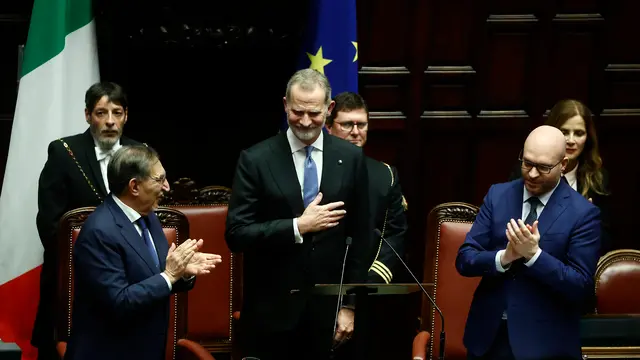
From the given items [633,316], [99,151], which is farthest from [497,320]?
[99,151]

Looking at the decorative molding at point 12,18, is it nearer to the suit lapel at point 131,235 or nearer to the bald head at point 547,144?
the suit lapel at point 131,235

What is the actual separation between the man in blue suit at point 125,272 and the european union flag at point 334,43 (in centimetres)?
175

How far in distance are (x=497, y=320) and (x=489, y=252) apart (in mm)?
237

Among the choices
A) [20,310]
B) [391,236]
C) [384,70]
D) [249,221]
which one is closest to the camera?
[249,221]

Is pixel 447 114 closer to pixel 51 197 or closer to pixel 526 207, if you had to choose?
pixel 526 207

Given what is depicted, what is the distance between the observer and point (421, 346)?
3.95 m

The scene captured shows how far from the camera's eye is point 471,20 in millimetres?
5461

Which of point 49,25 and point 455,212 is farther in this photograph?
point 49,25

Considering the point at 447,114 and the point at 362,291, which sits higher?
the point at 447,114

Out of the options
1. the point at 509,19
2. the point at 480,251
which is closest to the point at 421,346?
the point at 480,251

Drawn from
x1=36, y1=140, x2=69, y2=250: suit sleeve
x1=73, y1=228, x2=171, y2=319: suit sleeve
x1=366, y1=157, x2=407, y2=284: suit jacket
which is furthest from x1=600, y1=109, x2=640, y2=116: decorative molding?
x1=73, y1=228, x2=171, y2=319: suit sleeve

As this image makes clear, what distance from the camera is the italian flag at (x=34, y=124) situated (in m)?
4.68

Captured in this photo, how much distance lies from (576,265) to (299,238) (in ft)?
3.09

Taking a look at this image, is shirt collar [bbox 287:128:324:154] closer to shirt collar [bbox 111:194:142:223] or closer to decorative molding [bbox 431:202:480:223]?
shirt collar [bbox 111:194:142:223]
